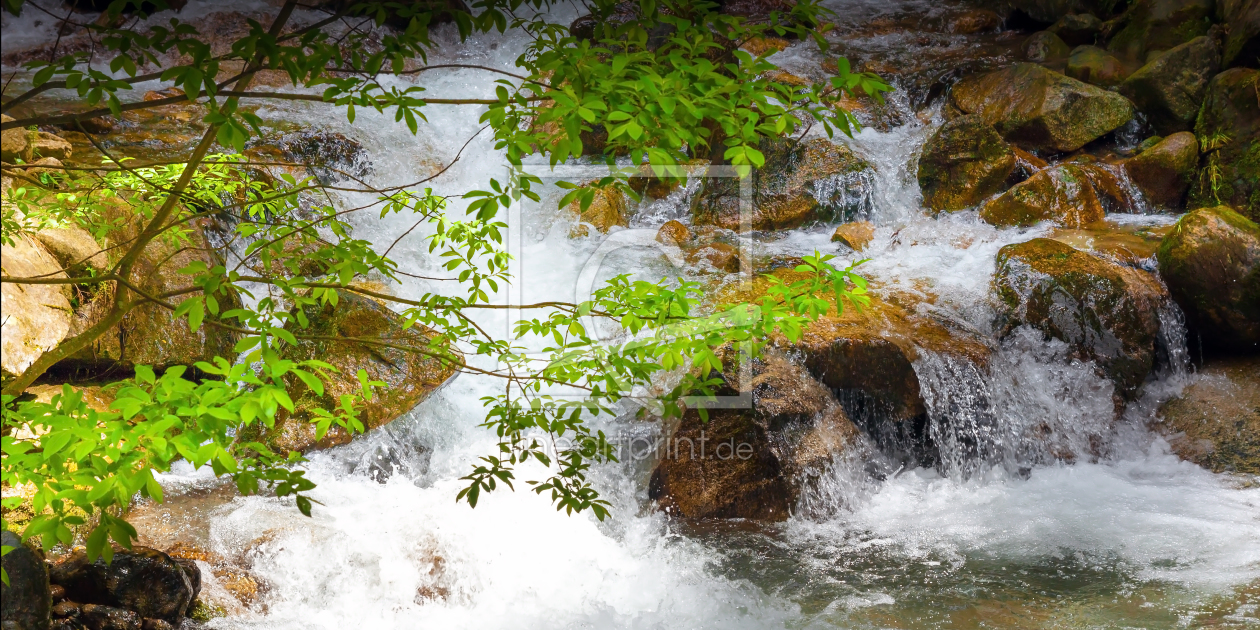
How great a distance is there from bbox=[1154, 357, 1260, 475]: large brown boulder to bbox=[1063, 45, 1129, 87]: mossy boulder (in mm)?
4983

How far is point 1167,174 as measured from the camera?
8227 mm

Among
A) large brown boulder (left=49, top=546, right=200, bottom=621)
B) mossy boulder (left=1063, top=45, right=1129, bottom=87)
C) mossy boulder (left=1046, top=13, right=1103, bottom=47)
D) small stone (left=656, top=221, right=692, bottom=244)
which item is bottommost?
large brown boulder (left=49, top=546, right=200, bottom=621)

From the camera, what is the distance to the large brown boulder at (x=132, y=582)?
3086 mm

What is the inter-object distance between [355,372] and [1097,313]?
521 centimetres

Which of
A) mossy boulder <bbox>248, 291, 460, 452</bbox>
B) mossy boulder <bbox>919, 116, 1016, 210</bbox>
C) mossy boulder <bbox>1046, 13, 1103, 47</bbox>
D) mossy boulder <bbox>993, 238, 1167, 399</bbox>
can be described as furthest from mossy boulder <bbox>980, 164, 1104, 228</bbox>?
mossy boulder <bbox>248, 291, 460, 452</bbox>

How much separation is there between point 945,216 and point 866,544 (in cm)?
480

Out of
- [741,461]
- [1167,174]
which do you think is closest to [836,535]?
[741,461]

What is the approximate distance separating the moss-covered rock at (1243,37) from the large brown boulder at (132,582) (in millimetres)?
10367

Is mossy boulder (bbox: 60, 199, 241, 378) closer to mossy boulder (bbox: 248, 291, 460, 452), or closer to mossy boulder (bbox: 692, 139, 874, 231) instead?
mossy boulder (bbox: 248, 291, 460, 452)

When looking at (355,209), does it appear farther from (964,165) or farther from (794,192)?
(964,165)

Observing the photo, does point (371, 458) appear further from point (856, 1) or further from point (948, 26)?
point (856, 1)

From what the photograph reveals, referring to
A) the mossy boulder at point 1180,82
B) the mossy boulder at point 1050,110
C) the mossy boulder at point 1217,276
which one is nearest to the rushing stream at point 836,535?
the mossy boulder at point 1217,276

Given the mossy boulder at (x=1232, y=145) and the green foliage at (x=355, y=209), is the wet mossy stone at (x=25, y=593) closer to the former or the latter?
the green foliage at (x=355, y=209)

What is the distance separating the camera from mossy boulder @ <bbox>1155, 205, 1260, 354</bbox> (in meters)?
6.01
